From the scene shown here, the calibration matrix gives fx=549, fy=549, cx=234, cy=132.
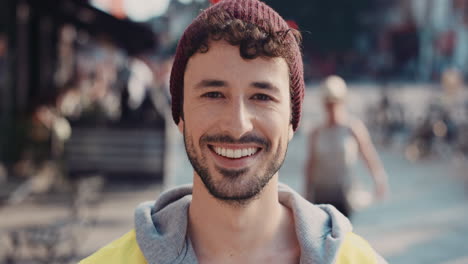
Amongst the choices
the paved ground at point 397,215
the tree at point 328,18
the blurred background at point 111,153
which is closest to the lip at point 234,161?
the blurred background at point 111,153

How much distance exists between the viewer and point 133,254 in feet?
6.20

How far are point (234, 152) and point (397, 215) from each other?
645cm

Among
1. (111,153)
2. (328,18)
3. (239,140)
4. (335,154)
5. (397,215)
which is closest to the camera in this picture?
(239,140)

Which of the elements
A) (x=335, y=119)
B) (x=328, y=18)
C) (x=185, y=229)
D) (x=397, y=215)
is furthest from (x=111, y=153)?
(x=328, y=18)

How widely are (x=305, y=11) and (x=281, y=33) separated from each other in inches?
1282

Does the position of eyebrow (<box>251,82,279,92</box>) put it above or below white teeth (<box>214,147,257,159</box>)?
above

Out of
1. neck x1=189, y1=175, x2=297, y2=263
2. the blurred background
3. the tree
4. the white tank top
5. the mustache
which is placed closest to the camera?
the mustache

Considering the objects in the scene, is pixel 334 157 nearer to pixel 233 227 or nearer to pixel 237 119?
pixel 233 227

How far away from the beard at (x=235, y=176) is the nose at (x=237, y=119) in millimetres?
22

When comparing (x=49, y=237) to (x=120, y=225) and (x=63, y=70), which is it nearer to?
(x=120, y=225)

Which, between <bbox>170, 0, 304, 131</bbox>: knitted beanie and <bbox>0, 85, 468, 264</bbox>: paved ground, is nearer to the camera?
<bbox>170, 0, 304, 131</bbox>: knitted beanie

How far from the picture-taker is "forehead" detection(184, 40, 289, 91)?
1.87 metres

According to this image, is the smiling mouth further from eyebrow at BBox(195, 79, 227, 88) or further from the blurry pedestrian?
the blurry pedestrian

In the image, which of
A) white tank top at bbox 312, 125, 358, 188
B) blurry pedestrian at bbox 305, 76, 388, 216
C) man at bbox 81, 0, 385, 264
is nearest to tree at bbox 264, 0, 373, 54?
blurry pedestrian at bbox 305, 76, 388, 216
